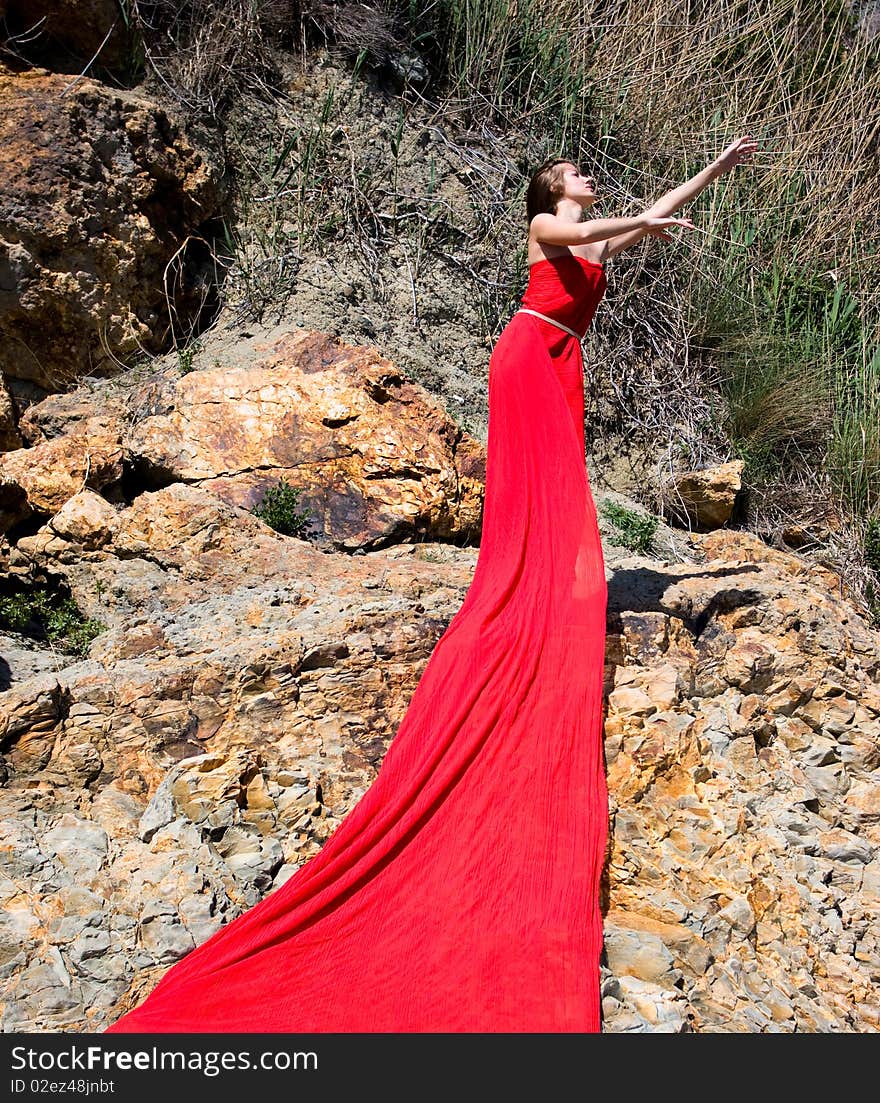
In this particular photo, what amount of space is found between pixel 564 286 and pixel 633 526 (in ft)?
6.06

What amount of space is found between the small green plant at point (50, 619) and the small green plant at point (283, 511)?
86cm

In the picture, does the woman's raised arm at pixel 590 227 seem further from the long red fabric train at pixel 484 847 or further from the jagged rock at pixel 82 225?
the jagged rock at pixel 82 225

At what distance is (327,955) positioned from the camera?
8.97ft

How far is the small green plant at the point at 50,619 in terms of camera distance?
14.3 feet

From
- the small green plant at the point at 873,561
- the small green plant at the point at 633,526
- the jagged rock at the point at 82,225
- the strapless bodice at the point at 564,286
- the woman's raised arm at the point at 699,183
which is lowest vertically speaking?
the small green plant at the point at 633,526

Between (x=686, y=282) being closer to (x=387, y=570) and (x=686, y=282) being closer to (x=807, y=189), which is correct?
(x=807, y=189)

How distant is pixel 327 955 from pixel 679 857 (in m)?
1.12

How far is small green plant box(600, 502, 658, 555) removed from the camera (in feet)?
17.4

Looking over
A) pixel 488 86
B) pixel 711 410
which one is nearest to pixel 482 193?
pixel 488 86

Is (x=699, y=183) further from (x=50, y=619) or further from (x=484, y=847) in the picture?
(x=50, y=619)

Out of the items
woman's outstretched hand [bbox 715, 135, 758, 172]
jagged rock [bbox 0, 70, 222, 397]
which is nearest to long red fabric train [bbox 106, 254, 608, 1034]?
woman's outstretched hand [bbox 715, 135, 758, 172]

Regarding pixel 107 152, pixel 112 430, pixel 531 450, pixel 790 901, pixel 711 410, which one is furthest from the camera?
pixel 711 410

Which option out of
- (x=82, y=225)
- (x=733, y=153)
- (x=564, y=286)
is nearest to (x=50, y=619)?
(x=82, y=225)

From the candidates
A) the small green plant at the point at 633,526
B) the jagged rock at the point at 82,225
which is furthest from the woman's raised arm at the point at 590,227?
the jagged rock at the point at 82,225
